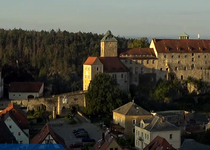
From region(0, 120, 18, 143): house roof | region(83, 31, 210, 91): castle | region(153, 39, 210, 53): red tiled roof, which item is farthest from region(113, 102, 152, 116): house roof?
region(153, 39, 210, 53): red tiled roof

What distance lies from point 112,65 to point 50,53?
43.1 m

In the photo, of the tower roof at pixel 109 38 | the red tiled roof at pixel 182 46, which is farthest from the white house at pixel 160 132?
the red tiled roof at pixel 182 46

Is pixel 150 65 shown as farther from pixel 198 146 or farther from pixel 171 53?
pixel 198 146

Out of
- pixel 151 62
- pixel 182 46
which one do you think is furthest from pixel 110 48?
pixel 182 46

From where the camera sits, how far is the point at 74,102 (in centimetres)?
5722

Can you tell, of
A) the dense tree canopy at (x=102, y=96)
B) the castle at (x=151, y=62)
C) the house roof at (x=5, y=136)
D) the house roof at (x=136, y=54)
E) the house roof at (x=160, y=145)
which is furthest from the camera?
the house roof at (x=136, y=54)

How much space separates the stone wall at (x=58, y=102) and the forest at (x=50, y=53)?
8987 millimetres

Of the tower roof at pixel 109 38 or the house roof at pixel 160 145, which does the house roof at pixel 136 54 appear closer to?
the tower roof at pixel 109 38

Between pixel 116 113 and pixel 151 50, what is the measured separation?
17069mm

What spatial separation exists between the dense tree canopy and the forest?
1158cm

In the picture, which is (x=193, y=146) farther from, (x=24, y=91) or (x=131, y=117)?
(x=24, y=91)

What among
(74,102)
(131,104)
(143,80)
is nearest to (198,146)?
(131,104)

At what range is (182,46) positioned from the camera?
6688 centimetres

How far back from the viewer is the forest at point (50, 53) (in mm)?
73250
